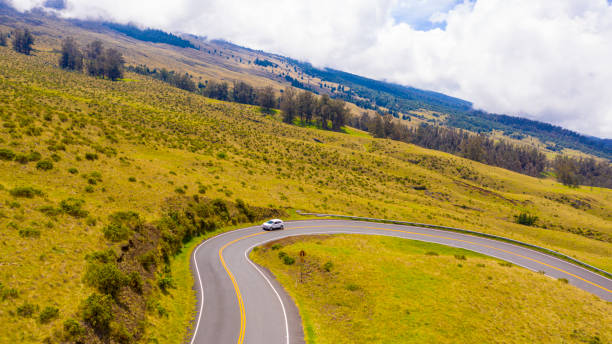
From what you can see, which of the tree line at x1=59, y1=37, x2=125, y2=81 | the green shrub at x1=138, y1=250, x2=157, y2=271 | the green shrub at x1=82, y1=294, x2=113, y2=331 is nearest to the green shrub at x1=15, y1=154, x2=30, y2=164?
the green shrub at x1=138, y1=250, x2=157, y2=271

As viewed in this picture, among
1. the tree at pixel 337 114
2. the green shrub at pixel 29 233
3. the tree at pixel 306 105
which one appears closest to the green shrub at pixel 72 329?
the green shrub at pixel 29 233

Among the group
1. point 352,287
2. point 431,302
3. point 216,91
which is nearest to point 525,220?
point 431,302

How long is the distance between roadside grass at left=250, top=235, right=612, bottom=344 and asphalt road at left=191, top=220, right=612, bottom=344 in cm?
208

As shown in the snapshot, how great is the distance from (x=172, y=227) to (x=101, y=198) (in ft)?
25.8

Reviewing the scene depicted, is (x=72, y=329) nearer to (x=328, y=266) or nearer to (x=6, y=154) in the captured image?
(x=328, y=266)

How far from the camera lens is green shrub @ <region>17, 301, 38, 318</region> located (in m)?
13.1

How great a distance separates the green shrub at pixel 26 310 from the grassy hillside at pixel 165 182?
7cm

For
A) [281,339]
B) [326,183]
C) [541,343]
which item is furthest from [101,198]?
[326,183]

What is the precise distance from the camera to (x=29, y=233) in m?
17.7

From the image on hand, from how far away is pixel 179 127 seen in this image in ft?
258

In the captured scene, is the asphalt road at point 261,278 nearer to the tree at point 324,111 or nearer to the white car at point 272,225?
the white car at point 272,225

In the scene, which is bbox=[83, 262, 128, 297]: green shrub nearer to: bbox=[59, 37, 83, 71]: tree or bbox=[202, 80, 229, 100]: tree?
bbox=[202, 80, 229, 100]: tree

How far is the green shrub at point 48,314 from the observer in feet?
43.9

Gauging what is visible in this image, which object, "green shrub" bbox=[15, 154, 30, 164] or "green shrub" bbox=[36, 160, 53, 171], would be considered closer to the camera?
"green shrub" bbox=[15, 154, 30, 164]
